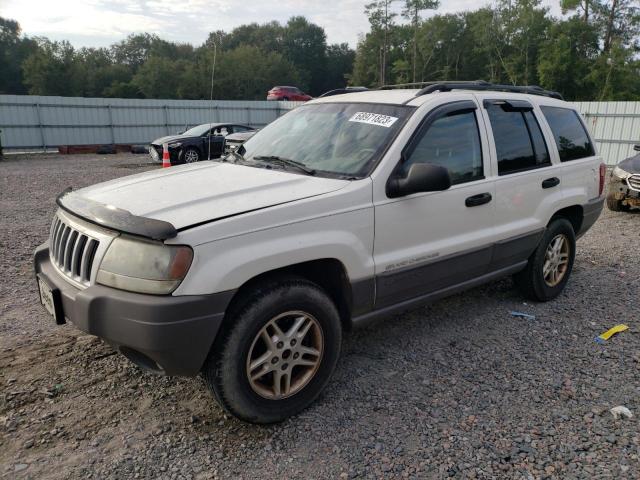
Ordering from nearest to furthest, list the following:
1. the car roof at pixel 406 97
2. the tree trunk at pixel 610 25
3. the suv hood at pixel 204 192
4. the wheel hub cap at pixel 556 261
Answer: the suv hood at pixel 204 192 < the car roof at pixel 406 97 < the wheel hub cap at pixel 556 261 < the tree trunk at pixel 610 25

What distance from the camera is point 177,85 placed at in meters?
49.8

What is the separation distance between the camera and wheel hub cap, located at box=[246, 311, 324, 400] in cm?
277

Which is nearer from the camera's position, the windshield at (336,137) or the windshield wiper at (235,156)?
the windshield at (336,137)

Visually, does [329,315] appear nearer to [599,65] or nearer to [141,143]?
[141,143]

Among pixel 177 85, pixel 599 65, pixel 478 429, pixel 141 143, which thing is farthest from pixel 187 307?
pixel 177 85

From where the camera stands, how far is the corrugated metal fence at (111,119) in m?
16.8

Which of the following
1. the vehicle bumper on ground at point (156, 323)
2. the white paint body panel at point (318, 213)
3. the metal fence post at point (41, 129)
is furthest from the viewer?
the metal fence post at point (41, 129)

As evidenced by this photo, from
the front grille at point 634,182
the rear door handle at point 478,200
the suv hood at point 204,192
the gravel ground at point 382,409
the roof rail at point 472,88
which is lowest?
the gravel ground at point 382,409

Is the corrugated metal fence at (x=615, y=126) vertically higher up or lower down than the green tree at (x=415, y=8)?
lower down

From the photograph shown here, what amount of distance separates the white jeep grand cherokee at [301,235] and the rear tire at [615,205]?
18.5ft

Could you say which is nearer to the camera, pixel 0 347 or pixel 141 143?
pixel 0 347

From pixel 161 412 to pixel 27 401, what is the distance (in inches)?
32.7

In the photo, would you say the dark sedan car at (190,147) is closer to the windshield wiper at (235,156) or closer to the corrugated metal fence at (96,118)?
the corrugated metal fence at (96,118)

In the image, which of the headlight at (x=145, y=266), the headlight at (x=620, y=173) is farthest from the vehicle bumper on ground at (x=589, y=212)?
the headlight at (x=620, y=173)
